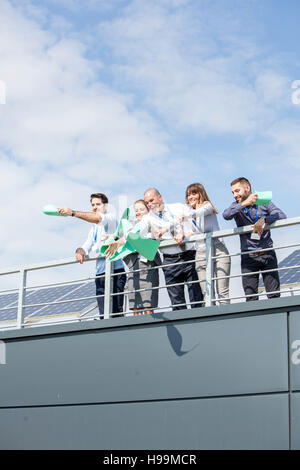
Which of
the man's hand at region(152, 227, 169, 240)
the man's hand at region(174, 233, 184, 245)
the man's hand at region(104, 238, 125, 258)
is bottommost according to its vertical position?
the man's hand at region(104, 238, 125, 258)

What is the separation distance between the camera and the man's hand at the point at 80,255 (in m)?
8.57

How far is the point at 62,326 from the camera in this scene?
8.16 meters

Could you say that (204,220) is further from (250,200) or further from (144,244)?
(144,244)

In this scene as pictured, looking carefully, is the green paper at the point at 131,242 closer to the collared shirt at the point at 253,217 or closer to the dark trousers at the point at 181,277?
the dark trousers at the point at 181,277

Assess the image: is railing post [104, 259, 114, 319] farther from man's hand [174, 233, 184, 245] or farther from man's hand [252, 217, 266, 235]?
man's hand [252, 217, 266, 235]

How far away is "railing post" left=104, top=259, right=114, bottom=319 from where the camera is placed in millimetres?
8195

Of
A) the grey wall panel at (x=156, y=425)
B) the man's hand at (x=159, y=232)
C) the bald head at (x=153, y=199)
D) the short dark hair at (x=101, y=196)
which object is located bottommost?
the grey wall panel at (x=156, y=425)

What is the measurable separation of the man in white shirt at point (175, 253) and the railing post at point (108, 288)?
27.8 inches

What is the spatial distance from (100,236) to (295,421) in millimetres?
3336

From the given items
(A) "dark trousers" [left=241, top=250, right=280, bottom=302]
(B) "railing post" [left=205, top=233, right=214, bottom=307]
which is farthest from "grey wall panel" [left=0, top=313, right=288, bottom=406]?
(A) "dark trousers" [left=241, top=250, right=280, bottom=302]

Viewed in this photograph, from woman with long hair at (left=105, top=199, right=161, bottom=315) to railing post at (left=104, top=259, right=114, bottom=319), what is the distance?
0.70ft

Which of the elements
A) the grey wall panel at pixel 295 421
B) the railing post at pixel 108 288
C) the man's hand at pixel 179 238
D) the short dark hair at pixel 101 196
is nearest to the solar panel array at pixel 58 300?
the railing post at pixel 108 288
